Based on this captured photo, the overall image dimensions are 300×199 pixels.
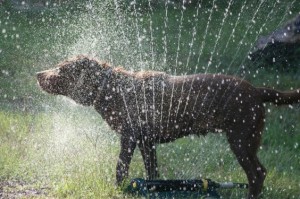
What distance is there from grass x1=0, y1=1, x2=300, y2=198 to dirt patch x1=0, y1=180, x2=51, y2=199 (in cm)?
2

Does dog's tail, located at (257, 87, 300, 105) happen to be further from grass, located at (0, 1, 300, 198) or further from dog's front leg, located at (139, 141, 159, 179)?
dog's front leg, located at (139, 141, 159, 179)

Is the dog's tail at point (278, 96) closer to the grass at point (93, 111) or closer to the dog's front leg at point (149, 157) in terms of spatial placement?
the grass at point (93, 111)

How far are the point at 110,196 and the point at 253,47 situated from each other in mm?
8403

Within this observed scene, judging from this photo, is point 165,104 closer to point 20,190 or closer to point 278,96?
point 278,96

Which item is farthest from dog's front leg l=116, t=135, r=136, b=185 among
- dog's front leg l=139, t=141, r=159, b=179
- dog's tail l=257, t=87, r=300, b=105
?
dog's tail l=257, t=87, r=300, b=105

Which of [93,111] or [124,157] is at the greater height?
[93,111]

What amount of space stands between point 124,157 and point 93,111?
3.60 m

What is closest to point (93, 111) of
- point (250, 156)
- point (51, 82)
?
point (51, 82)

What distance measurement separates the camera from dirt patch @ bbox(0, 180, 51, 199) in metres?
5.22

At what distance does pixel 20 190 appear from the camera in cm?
540

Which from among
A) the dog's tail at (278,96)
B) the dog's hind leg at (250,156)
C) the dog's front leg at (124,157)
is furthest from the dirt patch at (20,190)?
the dog's tail at (278,96)

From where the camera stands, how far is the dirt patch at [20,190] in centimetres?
522

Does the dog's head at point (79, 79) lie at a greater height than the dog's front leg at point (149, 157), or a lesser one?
greater

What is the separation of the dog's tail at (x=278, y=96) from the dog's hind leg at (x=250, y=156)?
0.35 m
